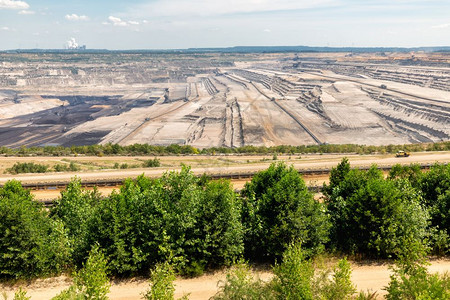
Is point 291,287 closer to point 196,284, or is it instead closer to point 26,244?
point 196,284

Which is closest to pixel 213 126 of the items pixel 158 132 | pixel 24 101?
pixel 158 132

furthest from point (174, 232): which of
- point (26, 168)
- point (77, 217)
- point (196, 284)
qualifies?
point (26, 168)

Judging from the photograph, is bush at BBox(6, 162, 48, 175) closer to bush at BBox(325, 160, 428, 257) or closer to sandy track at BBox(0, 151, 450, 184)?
sandy track at BBox(0, 151, 450, 184)

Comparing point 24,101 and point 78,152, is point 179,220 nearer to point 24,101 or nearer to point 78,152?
point 78,152

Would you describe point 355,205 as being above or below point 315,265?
above

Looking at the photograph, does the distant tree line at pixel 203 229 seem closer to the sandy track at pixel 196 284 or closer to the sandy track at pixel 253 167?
the sandy track at pixel 196 284

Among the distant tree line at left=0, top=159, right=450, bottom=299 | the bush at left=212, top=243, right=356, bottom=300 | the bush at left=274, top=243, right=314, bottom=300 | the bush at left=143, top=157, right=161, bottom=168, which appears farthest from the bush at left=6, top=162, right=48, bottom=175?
the bush at left=274, top=243, right=314, bottom=300
